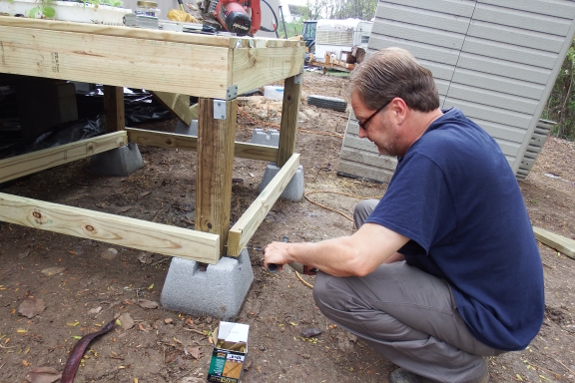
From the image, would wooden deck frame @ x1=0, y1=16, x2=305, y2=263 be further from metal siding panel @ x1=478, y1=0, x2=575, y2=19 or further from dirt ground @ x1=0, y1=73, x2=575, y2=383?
metal siding panel @ x1=478, y1=0, x2=575, y2=19

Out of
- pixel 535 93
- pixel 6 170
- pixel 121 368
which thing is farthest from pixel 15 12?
pixel 535 93

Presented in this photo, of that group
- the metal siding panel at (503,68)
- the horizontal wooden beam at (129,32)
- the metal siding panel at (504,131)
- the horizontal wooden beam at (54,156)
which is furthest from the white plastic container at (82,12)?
the metal siding panel at (504,131)

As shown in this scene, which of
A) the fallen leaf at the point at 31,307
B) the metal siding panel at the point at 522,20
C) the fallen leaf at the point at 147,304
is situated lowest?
the fallen leaf at the point at 31,307

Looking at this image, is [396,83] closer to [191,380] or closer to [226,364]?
[226,364]

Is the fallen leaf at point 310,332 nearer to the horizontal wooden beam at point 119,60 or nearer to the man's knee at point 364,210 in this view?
the man's knee at point 364,210

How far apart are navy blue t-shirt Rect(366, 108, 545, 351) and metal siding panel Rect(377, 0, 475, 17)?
2.95 meters

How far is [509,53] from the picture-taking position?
3.94 m

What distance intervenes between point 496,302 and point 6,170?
275cm

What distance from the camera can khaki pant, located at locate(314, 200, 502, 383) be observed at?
1561 millimetres

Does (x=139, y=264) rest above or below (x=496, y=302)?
below

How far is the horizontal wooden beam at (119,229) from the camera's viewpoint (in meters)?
1.87

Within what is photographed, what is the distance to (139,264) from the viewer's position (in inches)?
94.4

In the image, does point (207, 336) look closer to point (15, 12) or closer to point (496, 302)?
point (496, 302)

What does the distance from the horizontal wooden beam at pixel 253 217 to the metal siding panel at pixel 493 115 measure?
2211mm
